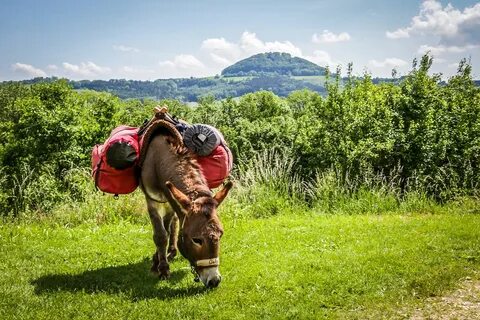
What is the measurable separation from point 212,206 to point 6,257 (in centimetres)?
441

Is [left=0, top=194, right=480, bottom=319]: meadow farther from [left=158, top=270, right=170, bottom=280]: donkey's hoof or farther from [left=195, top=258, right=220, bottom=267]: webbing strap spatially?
[left=195, top=258, right=220, bottom=267]: webbing strap

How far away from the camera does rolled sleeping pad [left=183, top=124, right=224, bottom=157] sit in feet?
19.9

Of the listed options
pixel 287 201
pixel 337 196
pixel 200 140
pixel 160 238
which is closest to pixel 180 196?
pixel 200 140

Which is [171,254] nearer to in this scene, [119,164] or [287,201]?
[119,164]

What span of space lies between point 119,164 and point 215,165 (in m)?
1.37

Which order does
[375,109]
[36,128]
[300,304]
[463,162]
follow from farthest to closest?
1. [36,128]
2. [375,109]
3. [463,162]
4. [300,304]

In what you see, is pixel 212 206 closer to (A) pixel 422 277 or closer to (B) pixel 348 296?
(B) pixel 348 296

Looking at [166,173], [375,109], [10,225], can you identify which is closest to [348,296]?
[166,173]

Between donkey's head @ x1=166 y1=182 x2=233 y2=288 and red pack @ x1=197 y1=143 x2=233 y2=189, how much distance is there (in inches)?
53.6

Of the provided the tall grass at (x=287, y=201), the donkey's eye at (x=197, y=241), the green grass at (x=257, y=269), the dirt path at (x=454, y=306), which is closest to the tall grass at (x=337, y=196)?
Answer: the tall grass at (x=287, y=201)

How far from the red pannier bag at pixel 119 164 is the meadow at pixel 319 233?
136cm

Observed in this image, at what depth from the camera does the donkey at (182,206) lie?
15.5 feet

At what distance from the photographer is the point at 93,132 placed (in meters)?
30.5

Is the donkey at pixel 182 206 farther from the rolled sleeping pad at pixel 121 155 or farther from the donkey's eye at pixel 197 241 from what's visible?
the rolled sleeping pad at pixel 121 155
